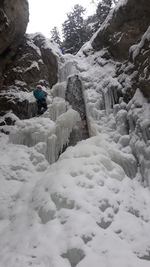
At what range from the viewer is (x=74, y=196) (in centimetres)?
441

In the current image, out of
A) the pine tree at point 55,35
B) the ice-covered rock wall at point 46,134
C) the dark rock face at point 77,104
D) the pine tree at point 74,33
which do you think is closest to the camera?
the ice-covered rock wall at point 46,134

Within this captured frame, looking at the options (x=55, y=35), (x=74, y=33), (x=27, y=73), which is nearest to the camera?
(x=27, y=73)

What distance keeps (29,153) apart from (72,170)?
8.32 ft

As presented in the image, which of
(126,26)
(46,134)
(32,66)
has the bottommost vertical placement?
(46,134)

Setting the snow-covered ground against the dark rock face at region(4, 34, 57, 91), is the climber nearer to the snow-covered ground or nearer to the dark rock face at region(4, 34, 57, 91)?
the snow-covered ground

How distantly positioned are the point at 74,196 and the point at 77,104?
5.19 m

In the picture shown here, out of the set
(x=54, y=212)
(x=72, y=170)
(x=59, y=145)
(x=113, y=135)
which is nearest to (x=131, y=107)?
(x=113, y=135)

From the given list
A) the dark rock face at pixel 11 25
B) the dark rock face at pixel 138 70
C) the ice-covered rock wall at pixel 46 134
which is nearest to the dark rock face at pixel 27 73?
the dark rock face at pixel 11 25

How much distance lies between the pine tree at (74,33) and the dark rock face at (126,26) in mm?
7929

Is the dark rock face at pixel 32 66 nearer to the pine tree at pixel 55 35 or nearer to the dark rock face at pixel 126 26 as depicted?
the dark rock face at pixel 126 26

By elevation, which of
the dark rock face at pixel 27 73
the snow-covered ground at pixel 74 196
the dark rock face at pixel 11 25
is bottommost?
the snow-covered ground at pixel 74 196

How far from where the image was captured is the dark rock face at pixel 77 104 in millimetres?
7794

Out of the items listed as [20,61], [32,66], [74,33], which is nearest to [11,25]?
[20,61]

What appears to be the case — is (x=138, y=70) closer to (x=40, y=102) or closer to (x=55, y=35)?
(x=40, y=102)
